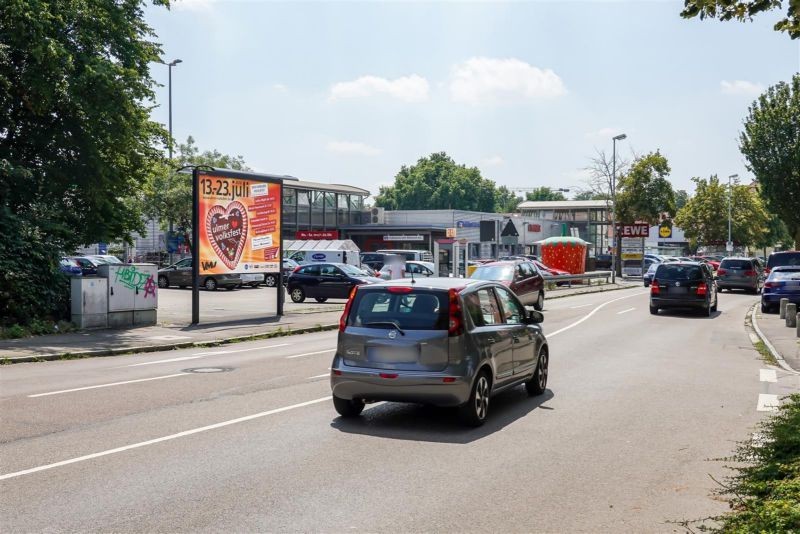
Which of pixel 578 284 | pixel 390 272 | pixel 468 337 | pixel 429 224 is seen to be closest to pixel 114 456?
pixel 468 337

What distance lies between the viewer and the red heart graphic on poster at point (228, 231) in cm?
2314

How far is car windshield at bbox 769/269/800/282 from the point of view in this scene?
2715cm

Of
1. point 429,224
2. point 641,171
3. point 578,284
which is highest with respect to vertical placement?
point 641,171

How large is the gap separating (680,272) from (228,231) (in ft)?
46.6

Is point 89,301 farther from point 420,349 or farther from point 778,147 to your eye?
point 778,147

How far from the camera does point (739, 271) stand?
39.5 m

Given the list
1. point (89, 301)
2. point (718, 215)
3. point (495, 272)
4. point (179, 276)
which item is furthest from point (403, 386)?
point (718, 215)

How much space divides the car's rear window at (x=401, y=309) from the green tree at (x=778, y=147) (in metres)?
45.4

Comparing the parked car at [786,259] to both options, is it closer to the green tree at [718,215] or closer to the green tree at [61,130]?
the green tree at [61,130]

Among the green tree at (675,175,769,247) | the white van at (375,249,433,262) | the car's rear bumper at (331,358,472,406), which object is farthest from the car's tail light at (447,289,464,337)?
the green tree at (675,175,769,247)

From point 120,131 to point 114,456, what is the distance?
53.5 ft

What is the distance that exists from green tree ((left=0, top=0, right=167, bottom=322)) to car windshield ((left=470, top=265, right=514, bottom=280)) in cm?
1136

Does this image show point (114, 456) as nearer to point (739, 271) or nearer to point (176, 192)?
point (739, 271)

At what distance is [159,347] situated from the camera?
1750cm
